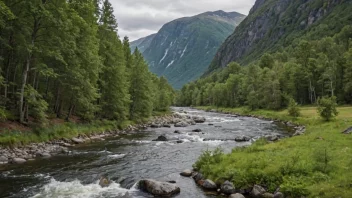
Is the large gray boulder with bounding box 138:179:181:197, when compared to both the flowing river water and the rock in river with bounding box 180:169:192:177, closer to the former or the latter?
the flowing river water

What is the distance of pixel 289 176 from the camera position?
61.2 ft

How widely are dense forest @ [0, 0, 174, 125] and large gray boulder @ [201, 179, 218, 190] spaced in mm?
18426

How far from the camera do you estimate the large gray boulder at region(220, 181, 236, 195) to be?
63.2 feet

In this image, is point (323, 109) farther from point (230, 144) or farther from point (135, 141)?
point (135, 141)

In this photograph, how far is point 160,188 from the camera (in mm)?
19703

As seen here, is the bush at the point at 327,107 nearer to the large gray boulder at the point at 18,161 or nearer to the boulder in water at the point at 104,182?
the boulder in water at the point at 104,182

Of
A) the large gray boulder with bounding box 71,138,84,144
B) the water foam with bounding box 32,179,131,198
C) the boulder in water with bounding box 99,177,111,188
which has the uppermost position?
the large gray boulder with bounding box 71,138,84,144

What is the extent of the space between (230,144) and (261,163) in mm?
17703

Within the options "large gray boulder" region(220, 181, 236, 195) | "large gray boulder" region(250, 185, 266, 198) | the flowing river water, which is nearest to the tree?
the flowing river water

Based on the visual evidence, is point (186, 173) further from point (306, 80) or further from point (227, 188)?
point (306, 80)

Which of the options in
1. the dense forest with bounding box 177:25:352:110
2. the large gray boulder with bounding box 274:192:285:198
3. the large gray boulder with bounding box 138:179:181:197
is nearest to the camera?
the large gray boulder with bounding box 274:192:285:198

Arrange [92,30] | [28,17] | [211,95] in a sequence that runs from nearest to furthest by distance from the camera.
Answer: [28,17], [92,30], [211,95]

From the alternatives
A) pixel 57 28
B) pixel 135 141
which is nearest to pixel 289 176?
pixel 135 141

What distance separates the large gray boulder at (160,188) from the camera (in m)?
19.5
